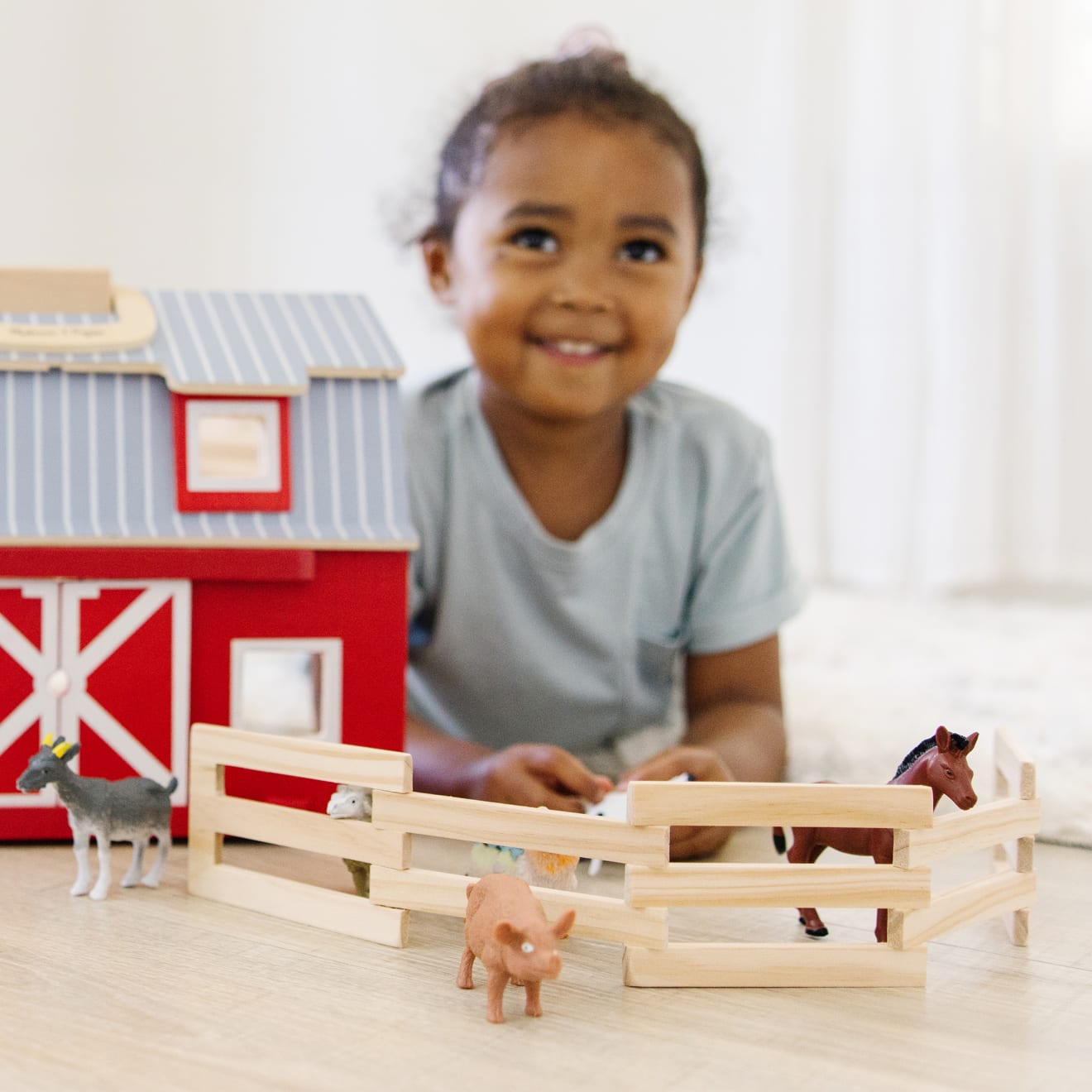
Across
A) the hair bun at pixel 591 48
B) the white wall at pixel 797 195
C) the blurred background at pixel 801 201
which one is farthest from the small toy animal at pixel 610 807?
the white wall at pixel 797 195

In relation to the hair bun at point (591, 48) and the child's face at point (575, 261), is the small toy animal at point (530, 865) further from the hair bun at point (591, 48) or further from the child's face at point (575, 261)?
the hair bun at point (591, 48)

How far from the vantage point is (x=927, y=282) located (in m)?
2.51

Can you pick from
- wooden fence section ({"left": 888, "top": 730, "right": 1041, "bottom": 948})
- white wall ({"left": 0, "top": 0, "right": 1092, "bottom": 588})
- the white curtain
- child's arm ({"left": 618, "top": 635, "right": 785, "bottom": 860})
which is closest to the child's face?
child's arm ({"left": 618, "top": 635, "right": 785, "bottom": 860})

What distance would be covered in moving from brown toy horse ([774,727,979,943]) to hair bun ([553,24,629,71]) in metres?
0.79

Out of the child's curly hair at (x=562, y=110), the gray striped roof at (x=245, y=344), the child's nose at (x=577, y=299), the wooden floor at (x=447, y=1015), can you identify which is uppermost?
the child's curly hair at (x=562, y=110)

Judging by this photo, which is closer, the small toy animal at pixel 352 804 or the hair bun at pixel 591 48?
the small toy animal at pixel 352 804

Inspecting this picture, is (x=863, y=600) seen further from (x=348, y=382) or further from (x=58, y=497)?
(x=58, y=497)

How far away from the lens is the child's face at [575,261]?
1.21 m

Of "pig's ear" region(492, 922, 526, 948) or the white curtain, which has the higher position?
the white curtain

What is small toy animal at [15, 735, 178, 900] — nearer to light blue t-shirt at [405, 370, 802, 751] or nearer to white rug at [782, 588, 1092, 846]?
light blue t-shirt at [405, 370, 802, 751]

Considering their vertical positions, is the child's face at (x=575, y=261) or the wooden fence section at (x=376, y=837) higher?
the child's face at (x=575, y=261)

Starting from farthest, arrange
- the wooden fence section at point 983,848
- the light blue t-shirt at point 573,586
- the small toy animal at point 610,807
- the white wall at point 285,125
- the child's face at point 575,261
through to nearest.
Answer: the white wall at point 285,125 < the light blue t-shirt at point 573,586 < the child's face at point 575,261 < the small toy animal at point 610,807 < the wooden fence section at point 983,848

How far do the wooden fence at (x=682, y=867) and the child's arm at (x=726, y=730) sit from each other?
7.9 inches

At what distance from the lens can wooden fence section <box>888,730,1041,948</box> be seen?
0.74 meters
